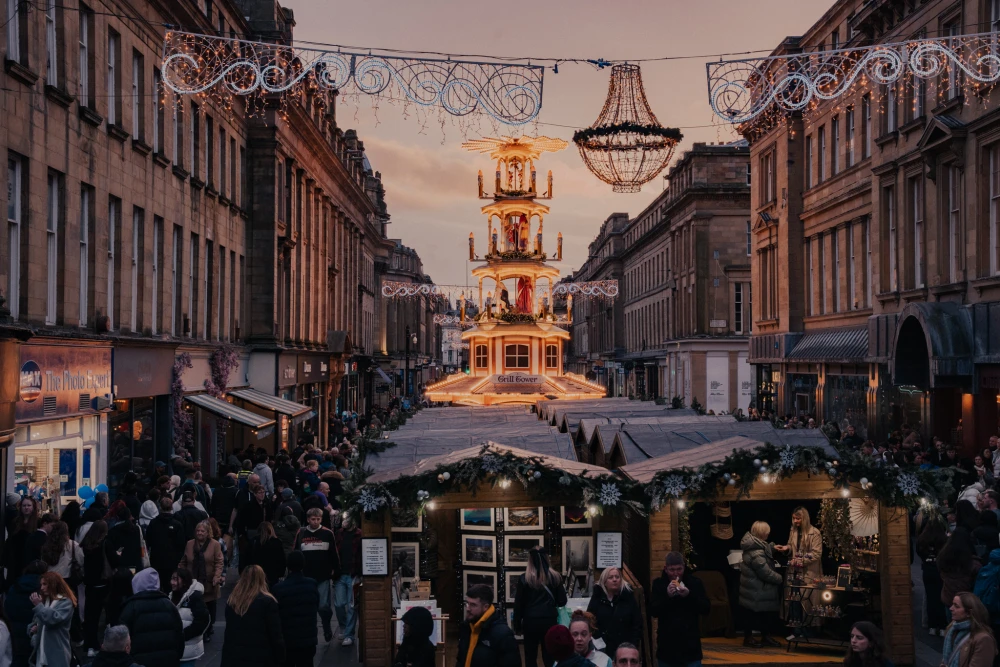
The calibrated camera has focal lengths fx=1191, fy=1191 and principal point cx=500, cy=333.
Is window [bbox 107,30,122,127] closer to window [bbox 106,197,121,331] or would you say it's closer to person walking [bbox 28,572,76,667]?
window [bbox 106,197,121,331]

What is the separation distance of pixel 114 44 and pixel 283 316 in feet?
55.9

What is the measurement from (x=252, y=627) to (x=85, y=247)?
13.2 m

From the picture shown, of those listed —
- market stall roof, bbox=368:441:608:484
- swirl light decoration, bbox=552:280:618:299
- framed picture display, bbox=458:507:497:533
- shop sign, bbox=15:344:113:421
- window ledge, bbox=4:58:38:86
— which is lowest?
framed picture display, bbox=458:507:497:533

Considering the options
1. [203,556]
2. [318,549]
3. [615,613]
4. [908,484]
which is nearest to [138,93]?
[203,556]

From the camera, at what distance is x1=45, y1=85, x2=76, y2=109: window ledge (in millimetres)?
18641

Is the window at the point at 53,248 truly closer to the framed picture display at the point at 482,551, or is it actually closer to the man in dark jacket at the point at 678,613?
the framed picture display at the point at 482,551

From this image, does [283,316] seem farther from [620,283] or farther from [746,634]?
[620,283]

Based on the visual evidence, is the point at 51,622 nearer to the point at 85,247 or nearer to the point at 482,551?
the point at 482,551

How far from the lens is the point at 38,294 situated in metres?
18.2

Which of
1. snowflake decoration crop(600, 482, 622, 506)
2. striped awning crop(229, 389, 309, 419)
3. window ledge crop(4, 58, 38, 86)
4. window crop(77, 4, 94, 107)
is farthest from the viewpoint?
striped awning crop(229, 389, 309, 419)

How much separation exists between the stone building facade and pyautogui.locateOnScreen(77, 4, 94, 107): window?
14.6 m

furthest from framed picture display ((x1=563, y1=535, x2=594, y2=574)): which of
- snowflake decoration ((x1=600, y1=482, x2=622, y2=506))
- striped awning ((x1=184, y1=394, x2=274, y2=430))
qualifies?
striped awning ((x1=184, y1=394, x2=274, y2=430))

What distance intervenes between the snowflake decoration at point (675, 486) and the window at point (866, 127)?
1051 inches

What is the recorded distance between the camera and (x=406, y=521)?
13.1m
